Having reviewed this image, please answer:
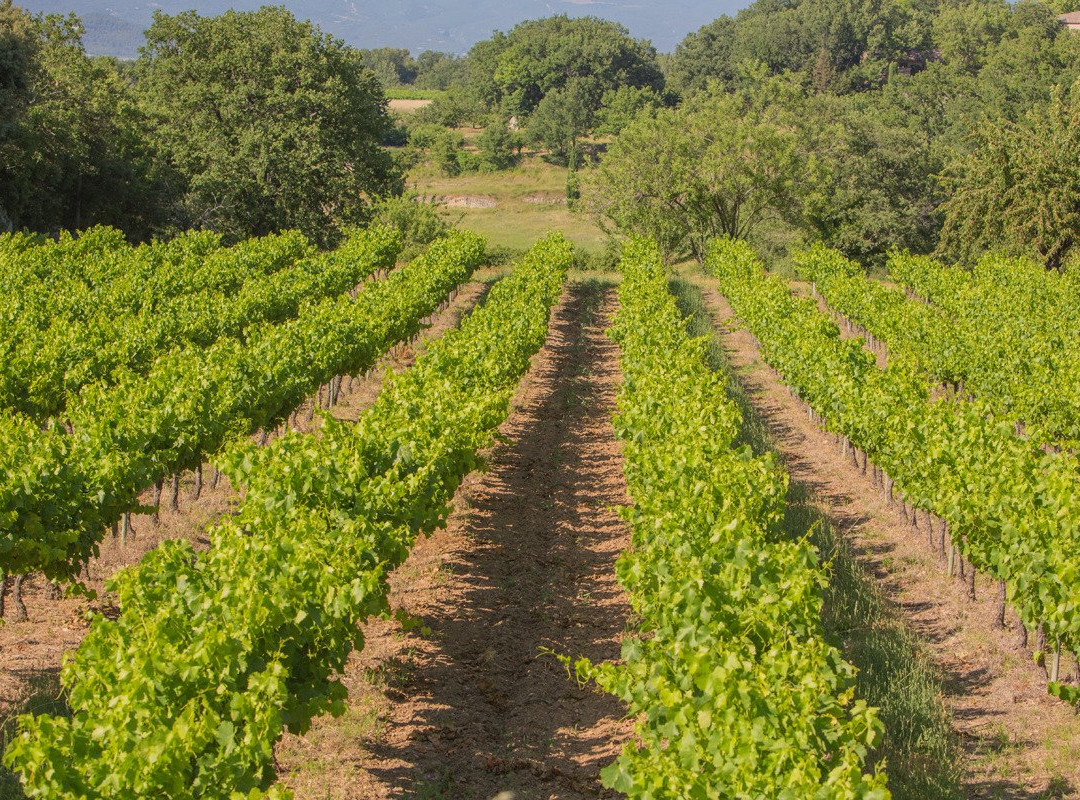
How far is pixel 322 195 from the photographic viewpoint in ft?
128

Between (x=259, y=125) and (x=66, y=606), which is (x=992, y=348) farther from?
(x=259, y=125)

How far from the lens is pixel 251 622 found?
7.14 meters

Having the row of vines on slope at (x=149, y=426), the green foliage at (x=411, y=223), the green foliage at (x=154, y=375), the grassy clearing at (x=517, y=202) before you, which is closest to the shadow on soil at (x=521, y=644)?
the row of vines on slope at (x=149, y=426)

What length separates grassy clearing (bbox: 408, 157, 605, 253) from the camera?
182 feet

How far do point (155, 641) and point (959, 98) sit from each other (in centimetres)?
6700

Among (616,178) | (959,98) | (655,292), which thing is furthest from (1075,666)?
(959,98)

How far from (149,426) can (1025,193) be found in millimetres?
31118

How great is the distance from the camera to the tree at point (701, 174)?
3956cm

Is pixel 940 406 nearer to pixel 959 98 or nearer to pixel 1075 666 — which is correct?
pixel 1075 666

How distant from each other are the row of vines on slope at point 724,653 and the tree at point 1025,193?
2704 cm

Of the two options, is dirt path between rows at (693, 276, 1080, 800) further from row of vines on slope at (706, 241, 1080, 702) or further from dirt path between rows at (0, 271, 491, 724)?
dirt path between rows at (0, 271, 491, 724)

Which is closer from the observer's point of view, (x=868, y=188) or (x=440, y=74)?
(x=868, y=188)

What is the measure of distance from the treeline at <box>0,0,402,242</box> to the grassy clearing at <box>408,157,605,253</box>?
12.5 meters

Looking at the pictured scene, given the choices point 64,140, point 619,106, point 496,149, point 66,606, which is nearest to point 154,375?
point 66,606
